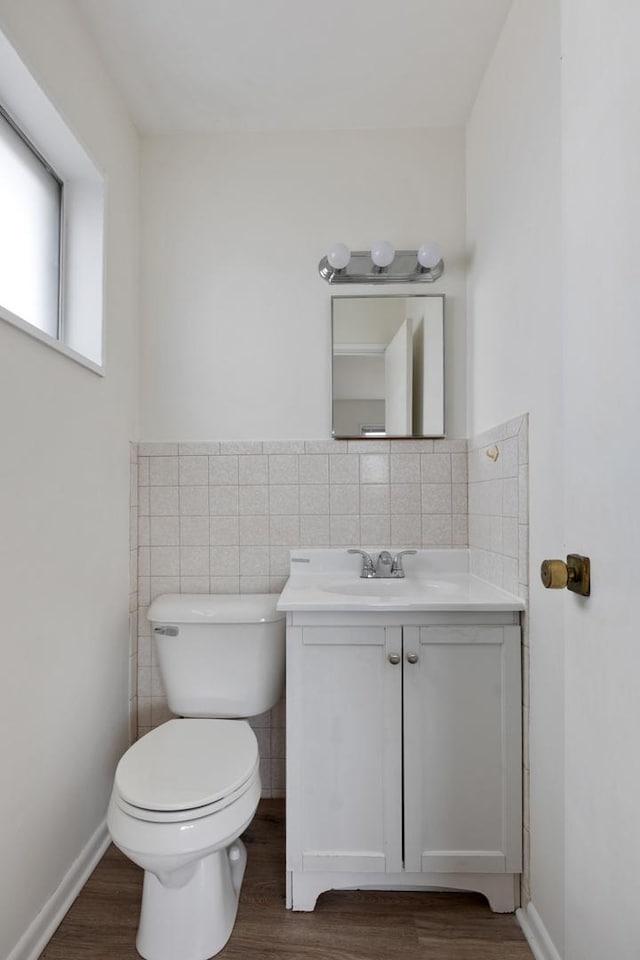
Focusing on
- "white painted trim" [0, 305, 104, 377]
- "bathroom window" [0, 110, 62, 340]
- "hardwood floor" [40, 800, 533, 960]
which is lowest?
"hardwood floor" [40, 800, 533, 960]

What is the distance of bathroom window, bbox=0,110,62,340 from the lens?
1.53 metres

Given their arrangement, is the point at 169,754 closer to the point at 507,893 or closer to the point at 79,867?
the point at 79,867

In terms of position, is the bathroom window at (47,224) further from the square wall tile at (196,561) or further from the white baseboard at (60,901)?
the white baseboard at (60,901)

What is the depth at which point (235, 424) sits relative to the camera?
2172 mm

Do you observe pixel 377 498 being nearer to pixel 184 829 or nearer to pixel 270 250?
pixel 270 250

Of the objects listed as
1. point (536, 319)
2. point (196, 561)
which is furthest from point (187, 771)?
point (536, 319)

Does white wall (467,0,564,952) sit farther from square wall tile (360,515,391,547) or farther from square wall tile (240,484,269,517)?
square wall tile (240,484,269,517)

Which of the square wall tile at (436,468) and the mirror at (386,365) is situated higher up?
the mirror at (386,365)

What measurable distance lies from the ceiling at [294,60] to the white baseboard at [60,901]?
2396mm

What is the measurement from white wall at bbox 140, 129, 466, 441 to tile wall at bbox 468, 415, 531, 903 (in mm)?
292

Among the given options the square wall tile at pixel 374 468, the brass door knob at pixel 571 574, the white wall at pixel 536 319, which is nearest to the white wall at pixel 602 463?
the brass door knob at pixel 571 574

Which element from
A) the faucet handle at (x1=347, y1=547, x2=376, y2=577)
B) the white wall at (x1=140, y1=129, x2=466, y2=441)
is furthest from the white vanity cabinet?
the white wall at (x1=140, y1=129, x2=466, y2=441)

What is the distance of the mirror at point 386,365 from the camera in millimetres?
2129

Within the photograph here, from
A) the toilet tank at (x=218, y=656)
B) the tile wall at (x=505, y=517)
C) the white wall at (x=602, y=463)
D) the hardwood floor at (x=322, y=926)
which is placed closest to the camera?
the white wall at (x=602, y=463)
